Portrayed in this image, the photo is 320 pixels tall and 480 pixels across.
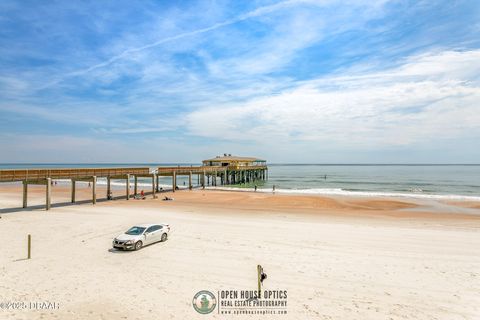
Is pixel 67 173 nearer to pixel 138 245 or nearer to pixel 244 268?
pixel 138 245

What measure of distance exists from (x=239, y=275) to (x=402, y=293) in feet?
19.2

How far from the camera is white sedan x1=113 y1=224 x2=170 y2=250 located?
571 inches

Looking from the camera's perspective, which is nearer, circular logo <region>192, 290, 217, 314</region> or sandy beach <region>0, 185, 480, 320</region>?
circular logo <region>192, 290, 217, 314</region>

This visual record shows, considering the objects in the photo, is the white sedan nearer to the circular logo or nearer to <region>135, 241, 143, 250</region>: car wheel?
<region>135, 241, 143, 250</region>: car wheel

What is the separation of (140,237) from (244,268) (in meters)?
5.83

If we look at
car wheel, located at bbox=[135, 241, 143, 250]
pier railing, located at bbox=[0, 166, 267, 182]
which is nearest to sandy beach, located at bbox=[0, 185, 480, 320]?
car wheel, located at bbox=[135, 241, 143, 250]

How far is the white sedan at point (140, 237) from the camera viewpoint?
47.5ft

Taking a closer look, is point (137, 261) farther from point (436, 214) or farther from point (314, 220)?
point (436, 214)

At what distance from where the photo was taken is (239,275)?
1167 cm

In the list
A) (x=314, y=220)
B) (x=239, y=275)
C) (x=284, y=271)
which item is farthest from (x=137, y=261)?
(x=314, y=220)

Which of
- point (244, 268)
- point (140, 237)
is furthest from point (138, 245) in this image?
point (244, 268)

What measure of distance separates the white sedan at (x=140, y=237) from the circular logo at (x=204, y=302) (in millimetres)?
5929

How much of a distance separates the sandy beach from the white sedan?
14.7 inches

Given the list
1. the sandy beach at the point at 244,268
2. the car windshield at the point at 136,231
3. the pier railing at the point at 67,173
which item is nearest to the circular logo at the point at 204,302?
the sandy beach at the point at 244,268
